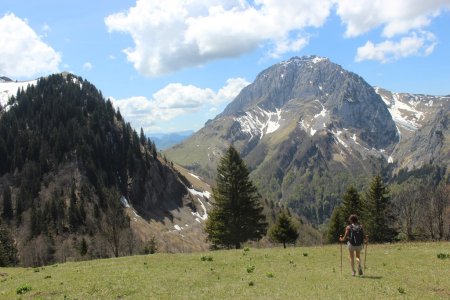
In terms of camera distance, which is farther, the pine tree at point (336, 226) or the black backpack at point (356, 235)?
the pine tree at point (336, 226)

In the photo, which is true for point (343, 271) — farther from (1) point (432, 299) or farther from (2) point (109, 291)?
(2) point (109, 291)

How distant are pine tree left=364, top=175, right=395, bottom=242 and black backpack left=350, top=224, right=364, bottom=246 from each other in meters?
59.5

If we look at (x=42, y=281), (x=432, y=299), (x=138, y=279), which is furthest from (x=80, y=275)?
(x=432, y=299)

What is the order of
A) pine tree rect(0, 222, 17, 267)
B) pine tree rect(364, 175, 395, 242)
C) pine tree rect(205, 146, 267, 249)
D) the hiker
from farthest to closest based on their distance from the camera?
pine tree rect(0, 222, 17, 267)
pine tree rect(364, 175, 395, 242)
pine tree rect(205, 146, 267, 249)
the hiker

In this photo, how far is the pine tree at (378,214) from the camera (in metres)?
81.6

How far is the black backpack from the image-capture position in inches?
976

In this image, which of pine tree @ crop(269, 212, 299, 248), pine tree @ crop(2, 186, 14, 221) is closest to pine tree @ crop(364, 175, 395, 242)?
pine tree @ crop(269, 212, 299, 248)

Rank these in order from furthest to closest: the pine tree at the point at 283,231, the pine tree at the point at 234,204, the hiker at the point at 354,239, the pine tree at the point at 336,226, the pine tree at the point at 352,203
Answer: the pine tree at the point at 336,226 < the pine tree at the point at 352,203 < the pine tree at the point at 283,231 < the pine tree at the point at 234,204 < the hiker at the point at 354,239

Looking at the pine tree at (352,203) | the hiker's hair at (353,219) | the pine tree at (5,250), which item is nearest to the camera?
the hiker's hair at (353,219)

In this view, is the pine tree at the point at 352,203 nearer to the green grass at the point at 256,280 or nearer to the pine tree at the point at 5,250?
the green grass at the point at 256,280

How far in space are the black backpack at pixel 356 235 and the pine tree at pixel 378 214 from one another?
5948 centimetres

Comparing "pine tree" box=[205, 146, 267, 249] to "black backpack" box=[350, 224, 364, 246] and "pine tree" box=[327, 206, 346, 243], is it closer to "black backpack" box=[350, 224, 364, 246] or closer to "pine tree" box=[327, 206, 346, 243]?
"pine tree" box=[327, 206, 346, 243]

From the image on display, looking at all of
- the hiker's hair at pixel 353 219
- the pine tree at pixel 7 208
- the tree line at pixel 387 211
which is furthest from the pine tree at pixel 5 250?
the hiker's hair at pixel 353 219

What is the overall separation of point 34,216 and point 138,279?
162798 millimetres
